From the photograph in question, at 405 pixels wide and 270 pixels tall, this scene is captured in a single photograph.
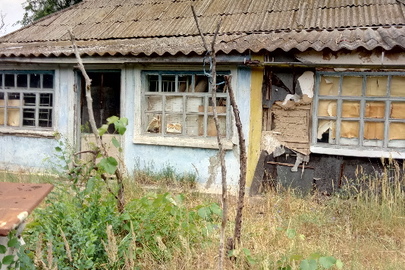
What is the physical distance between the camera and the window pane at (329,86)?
585 centimetres

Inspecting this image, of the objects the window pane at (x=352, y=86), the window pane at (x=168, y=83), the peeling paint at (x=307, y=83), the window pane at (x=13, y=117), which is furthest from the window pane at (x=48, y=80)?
the window pane at (x=352, y=86)

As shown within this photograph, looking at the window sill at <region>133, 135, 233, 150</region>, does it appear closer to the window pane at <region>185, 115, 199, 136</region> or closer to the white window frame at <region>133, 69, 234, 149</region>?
the white window frame at <region>133, 69, 234, 149</region>

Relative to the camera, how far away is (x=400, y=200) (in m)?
4.79

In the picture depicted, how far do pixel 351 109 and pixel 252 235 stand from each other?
3.43 meters

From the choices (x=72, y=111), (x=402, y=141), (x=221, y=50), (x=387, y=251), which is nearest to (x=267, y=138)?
(x=221, y=50)

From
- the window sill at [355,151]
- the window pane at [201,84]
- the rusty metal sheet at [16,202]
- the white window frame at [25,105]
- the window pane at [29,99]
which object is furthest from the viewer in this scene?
the window pane at [29,99]

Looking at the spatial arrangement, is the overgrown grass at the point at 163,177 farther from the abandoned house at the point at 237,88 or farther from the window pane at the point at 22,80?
the window pane at the point at 22,80

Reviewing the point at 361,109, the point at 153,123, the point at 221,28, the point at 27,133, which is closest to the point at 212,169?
the point at 153,123

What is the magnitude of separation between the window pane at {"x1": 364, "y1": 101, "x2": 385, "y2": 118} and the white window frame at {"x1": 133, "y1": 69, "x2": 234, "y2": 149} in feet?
7.39

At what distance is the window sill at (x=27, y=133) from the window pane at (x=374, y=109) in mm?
5934

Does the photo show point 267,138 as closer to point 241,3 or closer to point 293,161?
point 293,161

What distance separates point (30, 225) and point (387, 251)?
3420mm

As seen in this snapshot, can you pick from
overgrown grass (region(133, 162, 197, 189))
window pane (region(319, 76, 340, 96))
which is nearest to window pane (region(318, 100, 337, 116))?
window pane (region(319, 76, 340, 96))

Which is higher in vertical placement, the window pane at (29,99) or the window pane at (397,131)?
the window pane at (29,99)
